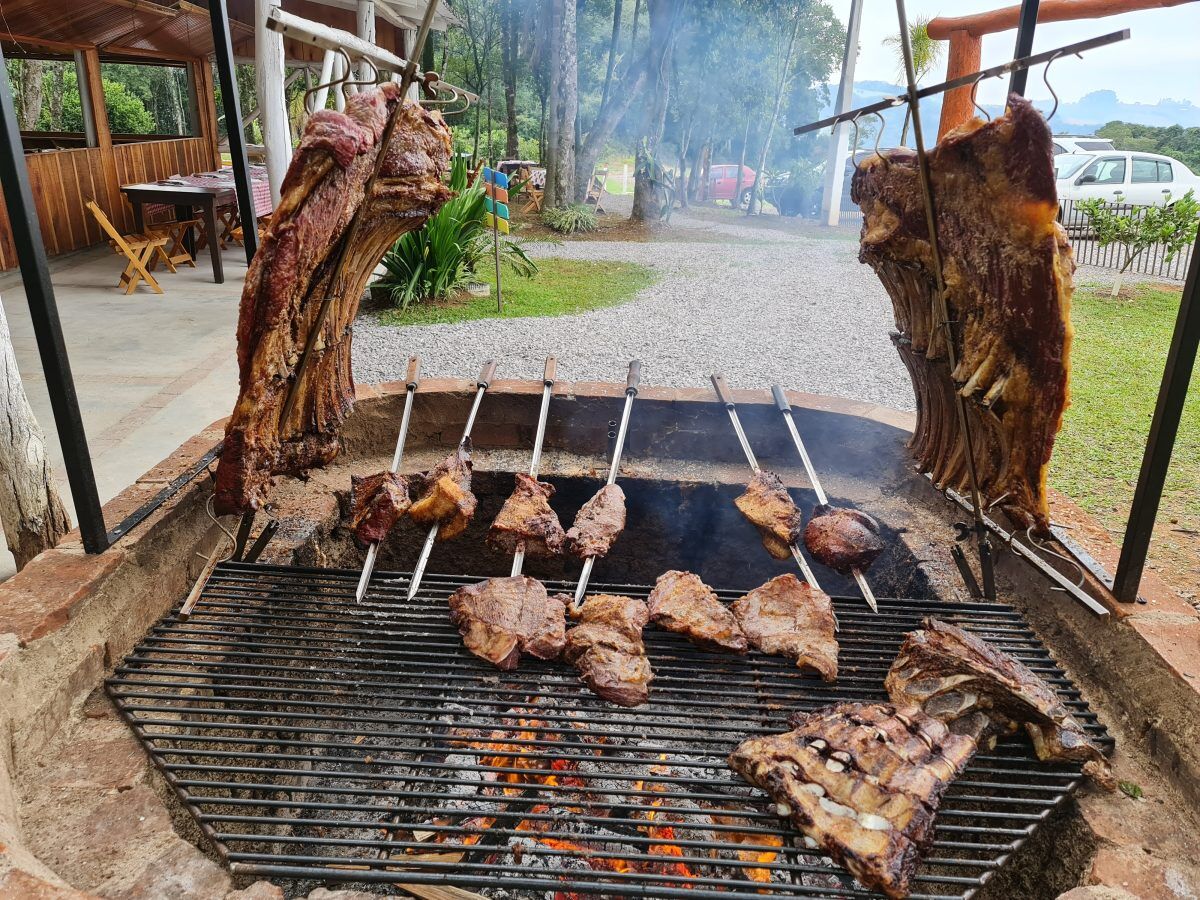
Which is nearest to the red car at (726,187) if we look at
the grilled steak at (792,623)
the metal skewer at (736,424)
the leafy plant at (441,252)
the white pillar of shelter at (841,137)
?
the white pillar of shelter at (841,137)

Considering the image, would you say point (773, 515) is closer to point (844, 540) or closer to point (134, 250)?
point (844, 540)

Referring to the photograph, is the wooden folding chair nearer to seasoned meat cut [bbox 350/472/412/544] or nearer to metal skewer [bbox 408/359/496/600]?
metal skewer [bbox 408/359/496/600]

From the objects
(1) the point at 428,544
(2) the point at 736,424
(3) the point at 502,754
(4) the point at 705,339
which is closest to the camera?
(3) the point at 502,754

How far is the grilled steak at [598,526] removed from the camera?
3199 mm

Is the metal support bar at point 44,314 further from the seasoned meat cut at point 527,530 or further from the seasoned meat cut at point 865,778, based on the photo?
the seasoned meat cut at point 865,778

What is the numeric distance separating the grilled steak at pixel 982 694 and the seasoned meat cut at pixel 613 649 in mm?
798

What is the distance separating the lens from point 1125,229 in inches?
474

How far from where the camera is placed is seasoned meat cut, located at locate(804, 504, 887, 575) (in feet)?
10.5

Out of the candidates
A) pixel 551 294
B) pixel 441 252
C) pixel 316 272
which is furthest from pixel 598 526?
pixel 551 294

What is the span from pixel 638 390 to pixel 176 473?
95.0 inches

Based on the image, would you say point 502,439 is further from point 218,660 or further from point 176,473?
point 218,660

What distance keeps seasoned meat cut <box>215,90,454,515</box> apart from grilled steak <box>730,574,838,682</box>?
5.97ft

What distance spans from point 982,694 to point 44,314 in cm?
311

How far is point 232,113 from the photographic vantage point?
345 cm
